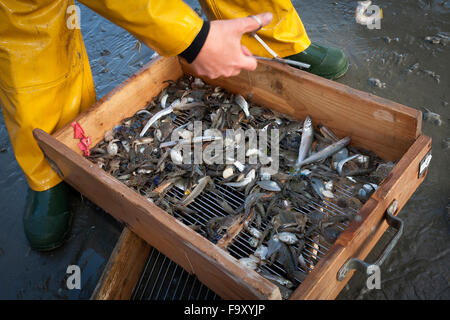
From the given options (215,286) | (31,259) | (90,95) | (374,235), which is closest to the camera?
(215,286)

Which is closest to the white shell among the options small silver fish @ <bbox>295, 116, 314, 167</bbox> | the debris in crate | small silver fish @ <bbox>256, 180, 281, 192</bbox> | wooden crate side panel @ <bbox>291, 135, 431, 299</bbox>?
the debris in crate

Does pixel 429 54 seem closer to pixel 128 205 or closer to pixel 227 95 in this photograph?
pixel 227 95

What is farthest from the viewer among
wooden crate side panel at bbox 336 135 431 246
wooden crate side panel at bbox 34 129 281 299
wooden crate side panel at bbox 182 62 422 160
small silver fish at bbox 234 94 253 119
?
small silver fish at bbox 234 94 253 119

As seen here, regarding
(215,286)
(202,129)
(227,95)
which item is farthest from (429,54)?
(215,286)

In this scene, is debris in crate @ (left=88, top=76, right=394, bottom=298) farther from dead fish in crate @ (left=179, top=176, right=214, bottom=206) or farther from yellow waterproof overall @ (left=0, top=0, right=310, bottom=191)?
yellow waterproof overall @ (left=0, top=0, right=310, bottom=191)

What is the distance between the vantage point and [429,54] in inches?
116

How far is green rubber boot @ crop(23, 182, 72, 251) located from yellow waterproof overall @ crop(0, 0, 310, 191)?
7 centimetres

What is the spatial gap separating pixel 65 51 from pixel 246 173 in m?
1.29

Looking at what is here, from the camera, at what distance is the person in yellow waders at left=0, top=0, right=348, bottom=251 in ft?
5.28

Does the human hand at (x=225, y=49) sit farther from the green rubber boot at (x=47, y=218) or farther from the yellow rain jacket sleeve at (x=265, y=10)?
the green rubber boot at (x=47, y=218)

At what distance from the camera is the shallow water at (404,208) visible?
1895mm

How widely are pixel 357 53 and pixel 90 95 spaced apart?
2.12m

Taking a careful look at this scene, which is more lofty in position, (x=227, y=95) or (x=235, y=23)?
(x=235, y=23)

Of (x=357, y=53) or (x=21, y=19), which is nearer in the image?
(x=21, y=19)
